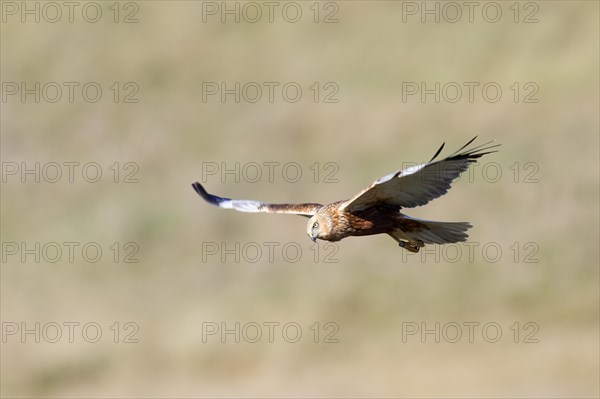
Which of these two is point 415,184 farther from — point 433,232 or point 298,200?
point 298,200

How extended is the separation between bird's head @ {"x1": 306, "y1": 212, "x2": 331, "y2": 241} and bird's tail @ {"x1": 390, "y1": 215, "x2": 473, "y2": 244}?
79 cm

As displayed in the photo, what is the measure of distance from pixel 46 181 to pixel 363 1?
10.2 metres

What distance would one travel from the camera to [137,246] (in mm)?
30656

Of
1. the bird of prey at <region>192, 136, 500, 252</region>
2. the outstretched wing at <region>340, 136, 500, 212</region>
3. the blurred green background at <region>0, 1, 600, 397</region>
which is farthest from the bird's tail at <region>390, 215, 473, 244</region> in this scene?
the blurred green background at <region>0, 1, 600, 397</region>

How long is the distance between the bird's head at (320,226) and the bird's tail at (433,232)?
79cm

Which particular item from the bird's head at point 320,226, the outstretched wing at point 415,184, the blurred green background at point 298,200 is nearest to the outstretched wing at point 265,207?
the bird's head at point 320,226

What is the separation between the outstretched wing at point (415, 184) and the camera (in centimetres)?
1146

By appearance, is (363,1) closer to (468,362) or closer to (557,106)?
(557,106)

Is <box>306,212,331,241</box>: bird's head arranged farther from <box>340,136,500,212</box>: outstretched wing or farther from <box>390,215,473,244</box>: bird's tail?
<box>390,215,473,244</box>: bird's tail

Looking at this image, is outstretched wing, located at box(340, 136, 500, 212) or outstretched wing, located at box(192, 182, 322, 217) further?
outstretched wing, located at box(192, 182, 322, 217)

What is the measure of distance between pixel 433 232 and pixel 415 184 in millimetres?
949

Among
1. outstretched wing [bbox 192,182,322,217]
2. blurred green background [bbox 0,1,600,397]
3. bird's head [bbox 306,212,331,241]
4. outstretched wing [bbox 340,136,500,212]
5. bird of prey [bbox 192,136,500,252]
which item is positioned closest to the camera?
outstretched wing [bbox 340,136,500,212]

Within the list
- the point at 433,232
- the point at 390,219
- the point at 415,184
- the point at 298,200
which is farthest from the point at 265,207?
the point at 298,200

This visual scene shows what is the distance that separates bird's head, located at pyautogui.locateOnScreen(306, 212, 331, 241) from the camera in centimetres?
1298
